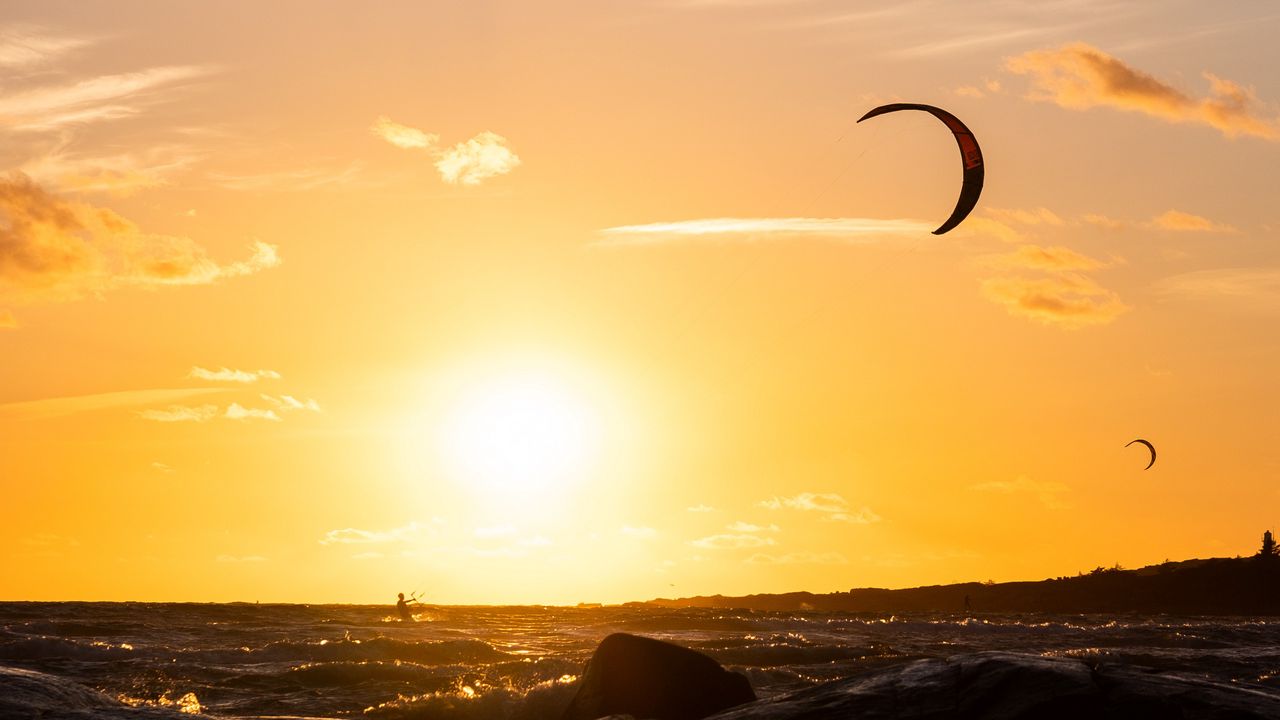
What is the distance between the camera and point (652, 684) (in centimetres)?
1366

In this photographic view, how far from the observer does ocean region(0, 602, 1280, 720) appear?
15.6 m

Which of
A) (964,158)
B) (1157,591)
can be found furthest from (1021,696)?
(1157,591)

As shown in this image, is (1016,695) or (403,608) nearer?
(1016,695)

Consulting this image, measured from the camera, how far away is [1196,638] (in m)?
28.3

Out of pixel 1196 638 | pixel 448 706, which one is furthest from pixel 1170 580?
pixel 448 706

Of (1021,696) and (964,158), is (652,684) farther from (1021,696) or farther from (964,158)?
(964,158)

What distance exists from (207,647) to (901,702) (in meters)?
19.9

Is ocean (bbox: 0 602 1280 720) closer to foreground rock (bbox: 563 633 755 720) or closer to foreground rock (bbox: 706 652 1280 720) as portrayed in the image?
foreground rock (bbox: 563 633 755 720)

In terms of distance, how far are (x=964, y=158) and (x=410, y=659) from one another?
59.1ft

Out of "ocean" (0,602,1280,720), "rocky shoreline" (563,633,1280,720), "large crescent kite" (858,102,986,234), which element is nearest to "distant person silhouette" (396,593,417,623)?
"ocean" (0,602,1280,720)

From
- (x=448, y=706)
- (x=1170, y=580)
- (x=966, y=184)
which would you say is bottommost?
(x=448, y=706)

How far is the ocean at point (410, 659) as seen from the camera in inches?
616

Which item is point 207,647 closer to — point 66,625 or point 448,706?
point 66,625

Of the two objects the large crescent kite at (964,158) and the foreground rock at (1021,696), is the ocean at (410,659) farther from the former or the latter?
the large crescent kite at (964,158)
